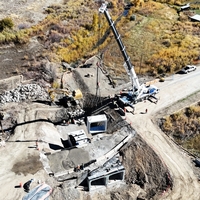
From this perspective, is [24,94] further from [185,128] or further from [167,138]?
[185,128]

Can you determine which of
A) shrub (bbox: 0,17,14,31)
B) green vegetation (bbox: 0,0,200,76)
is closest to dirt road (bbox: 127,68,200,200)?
green vegetation (bbox: 0,0,200,76)

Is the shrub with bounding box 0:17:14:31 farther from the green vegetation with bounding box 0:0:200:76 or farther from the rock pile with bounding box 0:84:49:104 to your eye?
the rock pile with bounding box 0:84:49:104

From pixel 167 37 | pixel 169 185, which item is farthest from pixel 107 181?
pixel 167 37

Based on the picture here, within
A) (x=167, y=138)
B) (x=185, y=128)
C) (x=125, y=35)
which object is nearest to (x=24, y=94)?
(x=167, y=138)

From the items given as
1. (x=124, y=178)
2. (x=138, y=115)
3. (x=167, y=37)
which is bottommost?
(x=124, y=178)

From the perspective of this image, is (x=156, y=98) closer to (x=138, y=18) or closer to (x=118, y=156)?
(x=118, y=156)

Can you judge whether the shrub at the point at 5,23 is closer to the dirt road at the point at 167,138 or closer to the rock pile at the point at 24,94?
the rock pile at the point at 24,94
